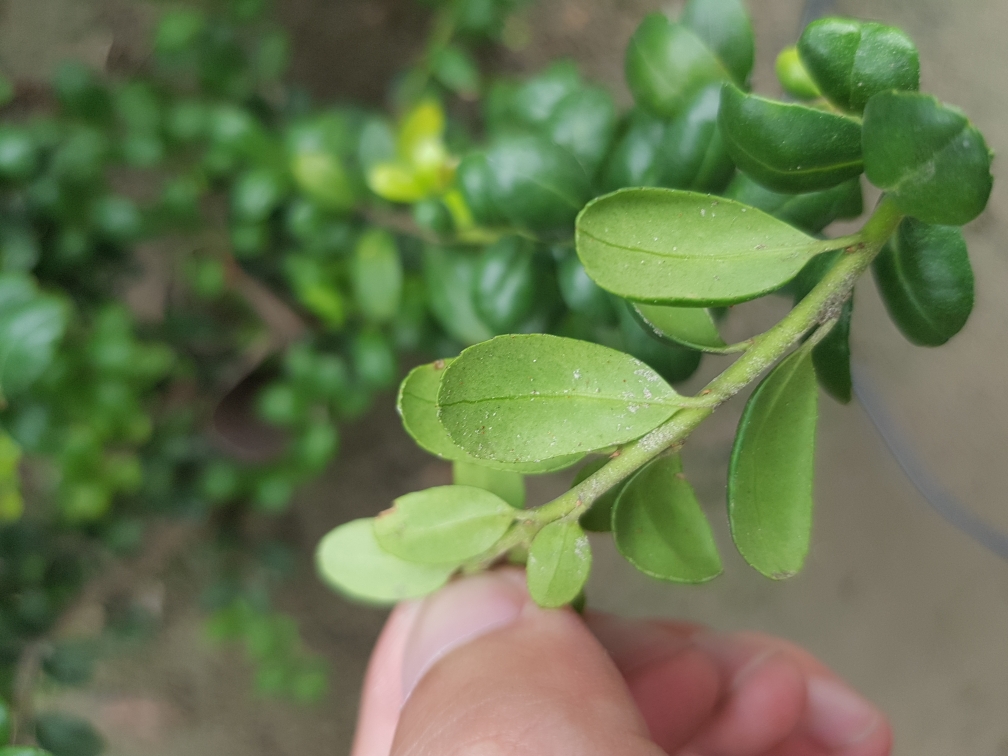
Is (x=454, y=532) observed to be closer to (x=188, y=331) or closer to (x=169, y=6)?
(x=188, y=331)

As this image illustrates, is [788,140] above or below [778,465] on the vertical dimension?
above

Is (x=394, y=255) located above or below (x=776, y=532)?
below

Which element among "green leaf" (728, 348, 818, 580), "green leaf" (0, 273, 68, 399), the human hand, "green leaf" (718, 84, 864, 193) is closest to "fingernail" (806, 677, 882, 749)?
the human hand

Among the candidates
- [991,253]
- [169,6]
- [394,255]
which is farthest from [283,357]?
[991,253]

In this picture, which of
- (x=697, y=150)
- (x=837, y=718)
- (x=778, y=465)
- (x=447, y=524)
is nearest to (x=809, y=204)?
(x=697, y=150)

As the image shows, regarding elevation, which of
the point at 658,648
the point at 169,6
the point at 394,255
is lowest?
the point at 658,648

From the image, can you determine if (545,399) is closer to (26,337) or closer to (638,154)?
(638,154)
